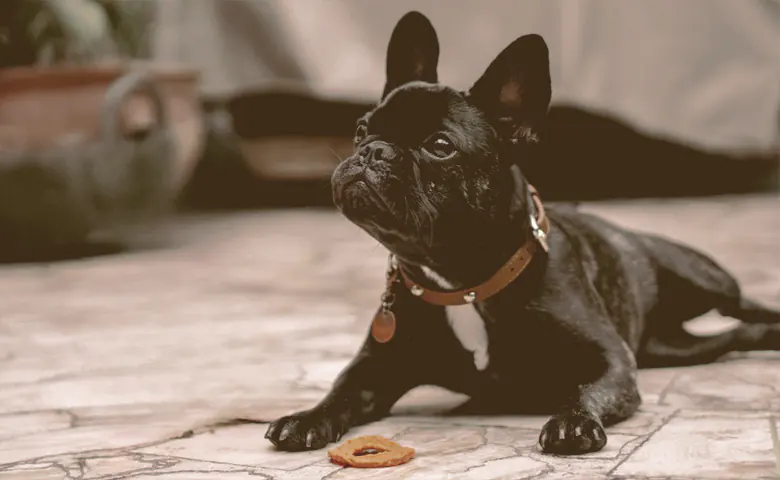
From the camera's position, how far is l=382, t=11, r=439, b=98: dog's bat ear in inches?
90.2

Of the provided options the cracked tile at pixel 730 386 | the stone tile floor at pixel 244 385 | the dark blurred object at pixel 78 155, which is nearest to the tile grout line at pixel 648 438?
the stone tile floor at pixel 244 385

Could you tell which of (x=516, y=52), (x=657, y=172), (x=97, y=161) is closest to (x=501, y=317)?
(x=516, y=52)

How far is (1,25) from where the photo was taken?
546cm

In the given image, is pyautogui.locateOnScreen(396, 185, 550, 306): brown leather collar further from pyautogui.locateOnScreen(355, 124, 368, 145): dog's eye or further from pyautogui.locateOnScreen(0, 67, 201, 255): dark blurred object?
pyautogui.locateOnScreen(0, 67, 201, 255): dark blurred object

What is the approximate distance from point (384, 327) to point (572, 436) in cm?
50

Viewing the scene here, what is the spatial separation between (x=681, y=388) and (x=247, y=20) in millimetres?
4501

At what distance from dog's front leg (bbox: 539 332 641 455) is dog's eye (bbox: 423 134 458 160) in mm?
484

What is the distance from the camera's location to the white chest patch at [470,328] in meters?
2.23

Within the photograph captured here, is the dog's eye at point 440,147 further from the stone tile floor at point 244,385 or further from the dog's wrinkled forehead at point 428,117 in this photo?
the stone tile floor at point 244,385

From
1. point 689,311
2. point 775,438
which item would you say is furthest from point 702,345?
point 775,438

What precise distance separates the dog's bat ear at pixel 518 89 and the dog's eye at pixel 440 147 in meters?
0.13

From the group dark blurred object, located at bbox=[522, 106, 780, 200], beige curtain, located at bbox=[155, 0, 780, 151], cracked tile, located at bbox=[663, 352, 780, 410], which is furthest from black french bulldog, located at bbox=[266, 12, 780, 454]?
dark blurred object, located at bbox=[522, 106, 780, 200]

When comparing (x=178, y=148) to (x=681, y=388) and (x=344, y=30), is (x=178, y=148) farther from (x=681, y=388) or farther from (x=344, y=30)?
(x=681, y=388)

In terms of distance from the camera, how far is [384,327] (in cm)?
228
